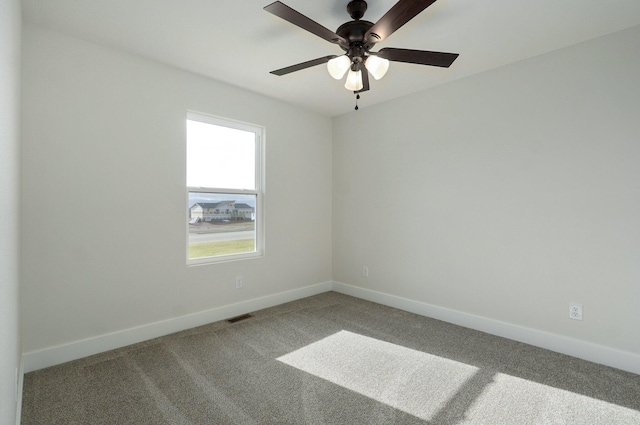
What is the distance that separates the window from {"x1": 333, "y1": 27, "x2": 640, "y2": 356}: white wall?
1476mm

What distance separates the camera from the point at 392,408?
1962 millimetres

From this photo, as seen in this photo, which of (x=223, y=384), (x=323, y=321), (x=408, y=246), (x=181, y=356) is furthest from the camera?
(x=408, y=246)

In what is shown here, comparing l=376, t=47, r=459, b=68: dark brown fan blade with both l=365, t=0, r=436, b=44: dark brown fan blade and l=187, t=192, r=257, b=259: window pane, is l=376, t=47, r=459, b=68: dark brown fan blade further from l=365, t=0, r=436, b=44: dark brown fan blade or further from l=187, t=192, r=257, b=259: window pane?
l=187, t=192, r=257, b=259: window pane

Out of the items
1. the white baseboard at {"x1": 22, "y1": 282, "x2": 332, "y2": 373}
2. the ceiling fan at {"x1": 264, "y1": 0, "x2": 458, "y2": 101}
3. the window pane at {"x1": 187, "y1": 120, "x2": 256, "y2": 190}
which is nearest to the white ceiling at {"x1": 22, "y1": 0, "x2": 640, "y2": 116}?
the ceiling fan at {"x1": 264, "y1": 0, "x2": 458, "y2": 101}

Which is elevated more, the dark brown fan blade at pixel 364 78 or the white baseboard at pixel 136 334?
Result: the dark brown fan blade at pixel 364 78

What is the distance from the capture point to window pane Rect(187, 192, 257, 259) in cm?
336

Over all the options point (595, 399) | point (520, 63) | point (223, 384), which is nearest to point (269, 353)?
point (223, 384)

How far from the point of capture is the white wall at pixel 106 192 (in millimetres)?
2406

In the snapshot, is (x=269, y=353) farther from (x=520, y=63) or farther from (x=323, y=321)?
(x=520, y=63)

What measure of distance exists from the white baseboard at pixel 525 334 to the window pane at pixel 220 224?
1.81 meters

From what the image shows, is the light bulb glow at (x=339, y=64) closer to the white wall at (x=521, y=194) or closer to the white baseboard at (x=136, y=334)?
the white wall at (x=521, y=194)

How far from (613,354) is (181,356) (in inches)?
134

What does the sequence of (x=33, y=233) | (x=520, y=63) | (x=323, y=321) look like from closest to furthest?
(x=33, y=233) → (x=520, y=63) → (x=323, y=321)

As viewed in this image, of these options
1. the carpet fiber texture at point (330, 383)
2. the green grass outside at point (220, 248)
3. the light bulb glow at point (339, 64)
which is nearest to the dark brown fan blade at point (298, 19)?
the light bulb glow at point (339, 64)
